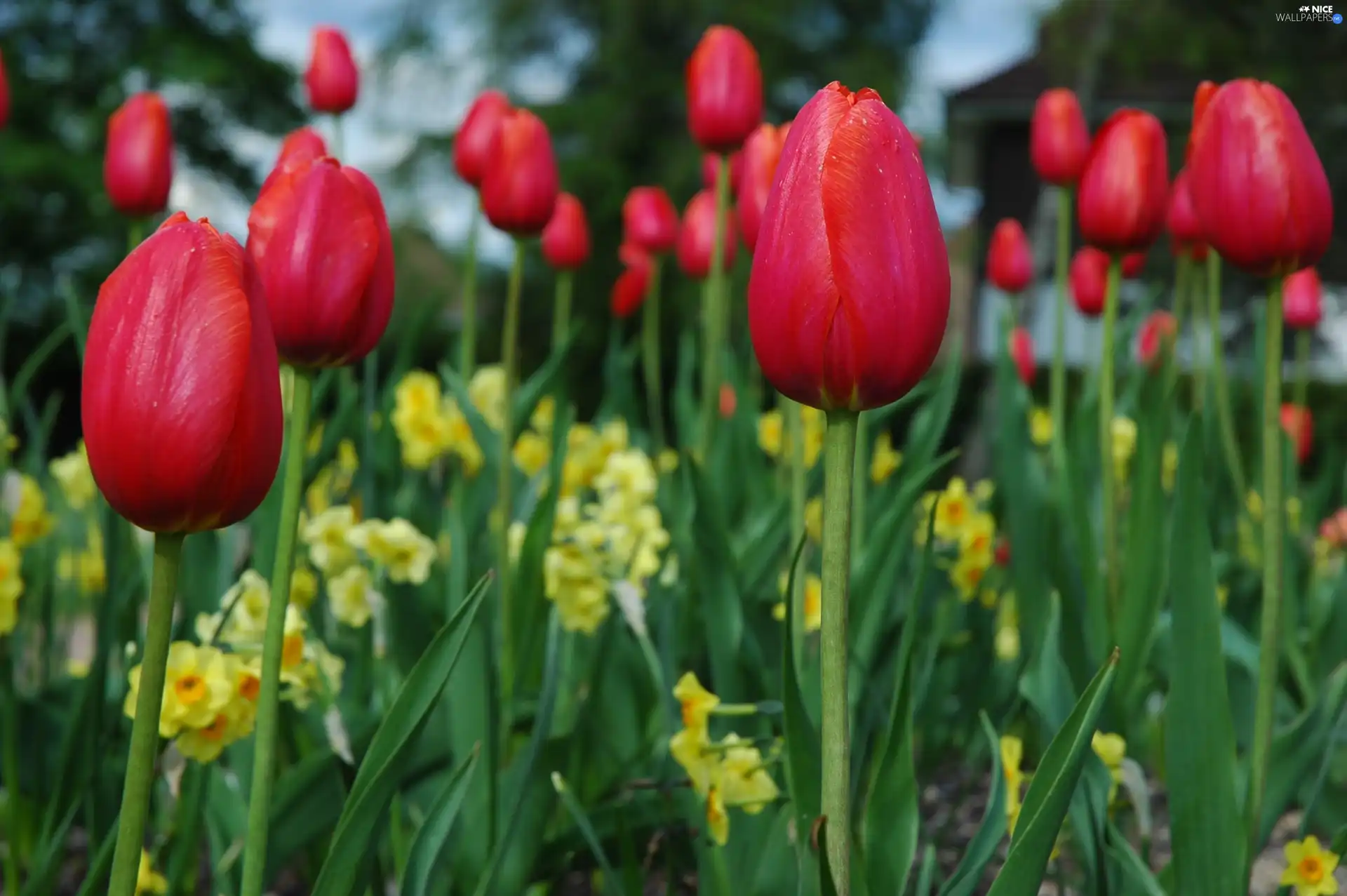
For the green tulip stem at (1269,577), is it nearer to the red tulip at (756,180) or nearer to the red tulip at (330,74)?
the red tulip at (756,180)

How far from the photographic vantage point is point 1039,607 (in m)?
2.24

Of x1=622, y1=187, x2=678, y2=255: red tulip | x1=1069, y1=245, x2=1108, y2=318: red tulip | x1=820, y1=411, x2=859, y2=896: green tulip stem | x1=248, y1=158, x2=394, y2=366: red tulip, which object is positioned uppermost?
x1=622, y1=187, x2=678, y2=255: red tulip

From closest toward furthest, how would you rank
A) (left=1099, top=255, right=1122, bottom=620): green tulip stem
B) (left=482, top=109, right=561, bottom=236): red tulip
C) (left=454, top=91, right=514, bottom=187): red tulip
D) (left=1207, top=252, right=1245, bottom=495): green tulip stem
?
(left=1099, top=255, right=1122, bottom=620): green tulip stem < (left=482, top=109, right=561, bottom=236): red tulip < (left=454, top=91, right=514, bottom=187): red tulip < (left=1207, top=252, right=1245, bottom=495): green tulip stem

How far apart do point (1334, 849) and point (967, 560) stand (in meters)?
1.14

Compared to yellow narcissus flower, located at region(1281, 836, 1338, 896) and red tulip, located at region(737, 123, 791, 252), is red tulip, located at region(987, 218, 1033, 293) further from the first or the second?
yellow narcissus flower, located at region(1281, 836, 1338, 896)

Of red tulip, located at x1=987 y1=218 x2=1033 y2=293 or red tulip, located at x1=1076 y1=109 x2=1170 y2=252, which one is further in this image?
red tulip, located at x1=987 y1=218 x2=1033 y2=293

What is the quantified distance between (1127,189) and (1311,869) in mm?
969

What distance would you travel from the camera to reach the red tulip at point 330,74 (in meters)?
2.59

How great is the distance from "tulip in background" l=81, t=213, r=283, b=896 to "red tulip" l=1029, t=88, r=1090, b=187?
1820mm

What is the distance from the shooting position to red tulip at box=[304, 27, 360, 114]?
8.48 feet

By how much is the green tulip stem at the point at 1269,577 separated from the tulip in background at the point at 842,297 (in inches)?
26.2

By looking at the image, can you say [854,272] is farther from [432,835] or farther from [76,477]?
[76,477]

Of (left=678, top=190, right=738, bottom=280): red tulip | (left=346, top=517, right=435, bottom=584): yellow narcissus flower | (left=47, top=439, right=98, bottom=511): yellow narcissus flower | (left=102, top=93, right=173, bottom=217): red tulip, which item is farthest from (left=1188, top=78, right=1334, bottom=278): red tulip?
(left=47, top=439, right=98, bottom=511): yellow narcissus flower

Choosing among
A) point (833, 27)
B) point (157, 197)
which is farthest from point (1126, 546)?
point (833, 27)
